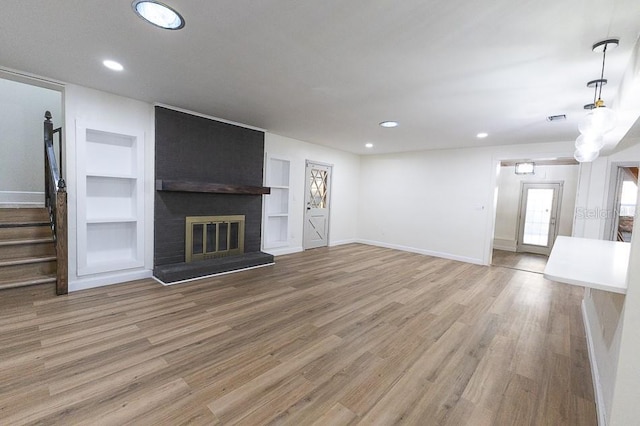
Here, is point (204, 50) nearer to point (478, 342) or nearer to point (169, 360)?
point (169, 360)

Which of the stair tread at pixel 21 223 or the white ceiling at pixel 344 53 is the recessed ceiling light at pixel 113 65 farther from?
the stair tread at pixel 21 223

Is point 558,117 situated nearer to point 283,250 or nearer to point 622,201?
point 622,201

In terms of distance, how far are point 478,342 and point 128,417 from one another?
111 inches

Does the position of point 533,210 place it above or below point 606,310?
above

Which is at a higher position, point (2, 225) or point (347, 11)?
point (347, 11)

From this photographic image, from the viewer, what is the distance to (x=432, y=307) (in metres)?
3.48

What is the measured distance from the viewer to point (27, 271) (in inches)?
133

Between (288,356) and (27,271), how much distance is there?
3.45 meters

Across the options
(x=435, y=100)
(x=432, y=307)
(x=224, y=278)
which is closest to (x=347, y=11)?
(x=435, y=100)

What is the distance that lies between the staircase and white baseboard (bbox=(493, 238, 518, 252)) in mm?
9425

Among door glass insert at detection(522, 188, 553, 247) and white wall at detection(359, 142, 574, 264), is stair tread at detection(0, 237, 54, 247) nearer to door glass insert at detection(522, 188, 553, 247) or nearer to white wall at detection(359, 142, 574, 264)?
white wall at detection(359, 142, 574, 264)

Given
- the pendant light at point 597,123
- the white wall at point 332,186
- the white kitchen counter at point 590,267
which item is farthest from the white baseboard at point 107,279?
the pendant light at point 597,123

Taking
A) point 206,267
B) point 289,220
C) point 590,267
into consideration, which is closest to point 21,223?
point 206,267

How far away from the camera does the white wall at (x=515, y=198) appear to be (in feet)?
23.0
